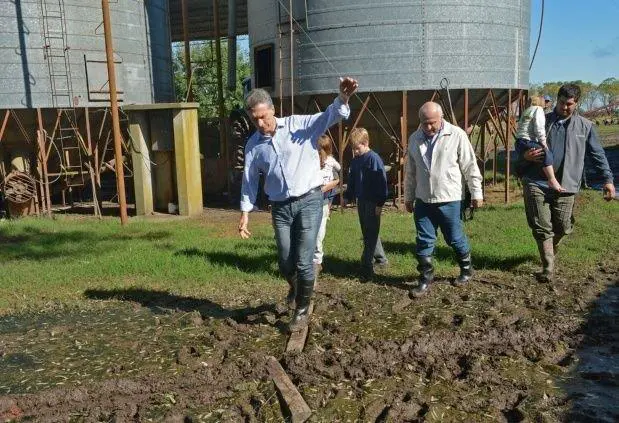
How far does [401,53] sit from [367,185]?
4856mm

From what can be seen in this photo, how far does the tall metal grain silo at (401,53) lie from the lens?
33.3ft

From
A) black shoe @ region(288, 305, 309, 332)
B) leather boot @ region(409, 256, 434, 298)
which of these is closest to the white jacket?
leather boot @ region(409, 256, 434, 298)

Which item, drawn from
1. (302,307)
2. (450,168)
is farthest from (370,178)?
(302,307)

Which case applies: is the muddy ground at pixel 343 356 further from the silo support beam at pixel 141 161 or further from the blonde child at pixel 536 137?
the silo support beam at pixel 141 161

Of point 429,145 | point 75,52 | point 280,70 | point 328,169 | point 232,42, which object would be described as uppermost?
point 232,42

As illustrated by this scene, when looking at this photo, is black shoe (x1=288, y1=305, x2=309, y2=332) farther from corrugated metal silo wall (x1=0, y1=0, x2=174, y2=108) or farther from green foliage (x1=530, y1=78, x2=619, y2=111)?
green foliage (x1=530, y1=78, x2=619, y2=111)

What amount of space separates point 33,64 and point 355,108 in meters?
6.03

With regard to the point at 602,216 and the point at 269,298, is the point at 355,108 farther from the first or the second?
the point at 269,298

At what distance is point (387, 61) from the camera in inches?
404

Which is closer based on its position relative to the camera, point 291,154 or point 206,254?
point 291,154

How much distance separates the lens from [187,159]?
11.5 metres

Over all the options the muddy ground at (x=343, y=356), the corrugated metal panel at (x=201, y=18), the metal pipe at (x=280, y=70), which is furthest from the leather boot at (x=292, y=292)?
the corrugated metal panel at (x=201, y=18)

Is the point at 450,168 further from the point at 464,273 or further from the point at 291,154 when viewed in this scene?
the point at 291,154

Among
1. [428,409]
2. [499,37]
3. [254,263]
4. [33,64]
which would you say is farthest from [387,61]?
[428,409]
